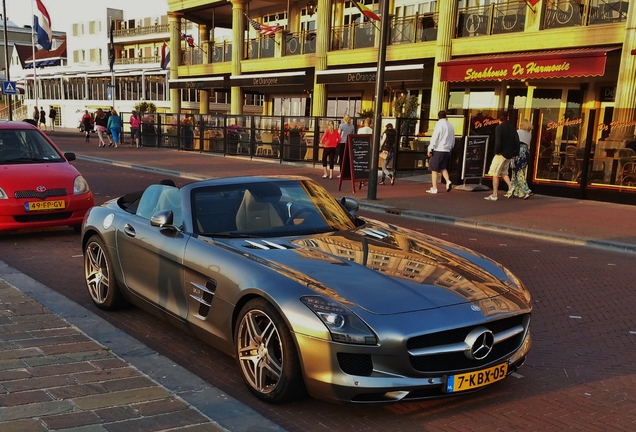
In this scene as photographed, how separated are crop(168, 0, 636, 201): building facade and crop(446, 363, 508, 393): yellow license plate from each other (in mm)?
10261

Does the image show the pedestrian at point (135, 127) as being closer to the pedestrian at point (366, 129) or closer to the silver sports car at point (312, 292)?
the pedestrian at point (366, 129)

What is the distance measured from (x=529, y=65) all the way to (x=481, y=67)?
175cm

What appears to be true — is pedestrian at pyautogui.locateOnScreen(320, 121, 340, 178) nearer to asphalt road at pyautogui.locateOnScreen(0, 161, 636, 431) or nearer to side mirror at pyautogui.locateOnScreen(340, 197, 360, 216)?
asphalt road at pyautogui.locateOnScreen(0, 161, 636, 431)

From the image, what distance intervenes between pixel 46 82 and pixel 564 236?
8359 centimetres

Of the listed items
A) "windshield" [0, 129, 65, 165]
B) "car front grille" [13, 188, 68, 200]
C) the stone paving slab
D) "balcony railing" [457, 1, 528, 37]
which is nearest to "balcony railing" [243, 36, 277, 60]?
"balcony railing" [457, 1, 528, 37]

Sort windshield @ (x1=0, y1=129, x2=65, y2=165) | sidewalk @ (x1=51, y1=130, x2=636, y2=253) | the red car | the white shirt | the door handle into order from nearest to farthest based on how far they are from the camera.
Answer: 1. the door handle
2. the red car
3. windshield @ (x1=0, y1=129, x2=65, y2=165)
4. sidewalk @ (x1=51, y1=130, x2=636, y2=253)
5. the white shirt

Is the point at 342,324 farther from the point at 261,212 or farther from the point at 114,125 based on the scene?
the point at 114,125

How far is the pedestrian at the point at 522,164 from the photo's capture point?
1482 cm

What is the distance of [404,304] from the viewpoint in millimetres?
3371

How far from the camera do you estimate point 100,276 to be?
17.7 ft

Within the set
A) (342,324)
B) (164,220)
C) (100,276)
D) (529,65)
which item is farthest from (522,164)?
(342,324)

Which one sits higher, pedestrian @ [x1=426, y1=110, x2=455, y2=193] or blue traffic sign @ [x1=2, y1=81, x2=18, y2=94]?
blue traffic sign @ [x1=2, y1=81, x2=18, y2=94]

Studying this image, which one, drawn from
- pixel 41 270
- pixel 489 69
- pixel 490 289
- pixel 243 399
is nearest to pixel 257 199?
pixel 243 399

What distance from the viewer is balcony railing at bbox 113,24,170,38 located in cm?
6946
